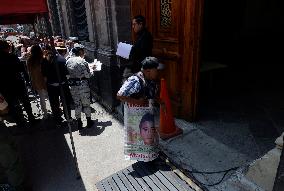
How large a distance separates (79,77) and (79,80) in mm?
100

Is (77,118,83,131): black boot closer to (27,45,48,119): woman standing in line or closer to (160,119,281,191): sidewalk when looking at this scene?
(27,45,48,119): woman standing in line

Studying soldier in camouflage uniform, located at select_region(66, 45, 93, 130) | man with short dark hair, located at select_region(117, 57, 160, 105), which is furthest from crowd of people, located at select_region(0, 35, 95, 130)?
man with short dark hair, located at select_region(117, 57, 160, 105)

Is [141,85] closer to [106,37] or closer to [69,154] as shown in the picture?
[69,154]

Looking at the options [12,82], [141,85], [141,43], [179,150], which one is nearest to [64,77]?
[12,82]

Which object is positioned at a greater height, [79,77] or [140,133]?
[79,77]

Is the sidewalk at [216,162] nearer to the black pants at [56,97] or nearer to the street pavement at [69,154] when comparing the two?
the street pavement at [69,154]

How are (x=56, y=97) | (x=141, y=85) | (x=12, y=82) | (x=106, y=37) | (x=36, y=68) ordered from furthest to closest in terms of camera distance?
(x=106, y=37), (x=36, y=68), (x=56, y=97), (x=12, y=82), (x=141, y=85)

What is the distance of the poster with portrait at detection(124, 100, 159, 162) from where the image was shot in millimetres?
3760

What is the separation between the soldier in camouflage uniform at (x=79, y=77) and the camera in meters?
5.56

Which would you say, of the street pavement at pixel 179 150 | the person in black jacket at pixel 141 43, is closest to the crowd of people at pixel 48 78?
the street pavement at pixel 179 150

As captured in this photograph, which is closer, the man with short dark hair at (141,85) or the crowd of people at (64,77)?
the man with short dark hair at (141,85)

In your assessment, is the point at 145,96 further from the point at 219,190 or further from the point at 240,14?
the point at 240,14

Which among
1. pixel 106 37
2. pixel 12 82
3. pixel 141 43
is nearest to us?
pixel 141 43

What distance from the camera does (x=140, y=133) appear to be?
390 centimetres
